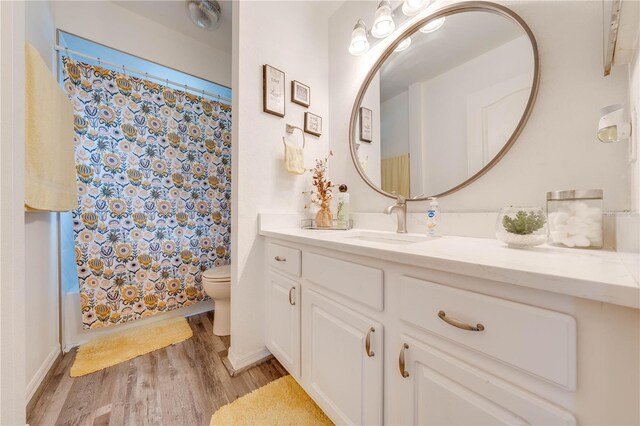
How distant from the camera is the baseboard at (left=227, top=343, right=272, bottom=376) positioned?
4.36ft

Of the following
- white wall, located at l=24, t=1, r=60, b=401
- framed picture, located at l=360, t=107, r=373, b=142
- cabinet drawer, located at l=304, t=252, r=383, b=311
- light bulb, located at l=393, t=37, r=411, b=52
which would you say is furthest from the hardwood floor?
light bulb, located at l=393, t=37, r=411, b=52

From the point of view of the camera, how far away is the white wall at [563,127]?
750mm

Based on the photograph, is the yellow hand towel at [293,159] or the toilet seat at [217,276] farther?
the toilet seat at [217,276]

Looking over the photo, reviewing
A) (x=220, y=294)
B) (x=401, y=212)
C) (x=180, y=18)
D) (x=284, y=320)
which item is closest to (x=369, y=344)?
(x=284, y=320)

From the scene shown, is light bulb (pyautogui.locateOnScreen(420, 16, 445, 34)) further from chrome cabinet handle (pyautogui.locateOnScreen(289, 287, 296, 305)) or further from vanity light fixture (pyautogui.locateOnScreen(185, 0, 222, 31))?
vanity light fixture (pyautogui.locateOnScreen(185, 0, 222, 31))

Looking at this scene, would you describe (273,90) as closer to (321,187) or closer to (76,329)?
(321,187)

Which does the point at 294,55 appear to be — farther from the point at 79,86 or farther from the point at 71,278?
the point at 71,278

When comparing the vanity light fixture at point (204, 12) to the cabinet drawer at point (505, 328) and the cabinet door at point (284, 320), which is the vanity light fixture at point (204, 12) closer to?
the cabinet door at point (284, 320)

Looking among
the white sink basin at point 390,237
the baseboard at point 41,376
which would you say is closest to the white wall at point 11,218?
the baseboard at point 41,376

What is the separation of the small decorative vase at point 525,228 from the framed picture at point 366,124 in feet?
3.25

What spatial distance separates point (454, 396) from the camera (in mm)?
554

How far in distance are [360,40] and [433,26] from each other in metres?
0.43

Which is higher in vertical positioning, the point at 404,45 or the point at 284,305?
the point at 404,45

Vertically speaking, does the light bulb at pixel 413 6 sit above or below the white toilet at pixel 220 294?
above
